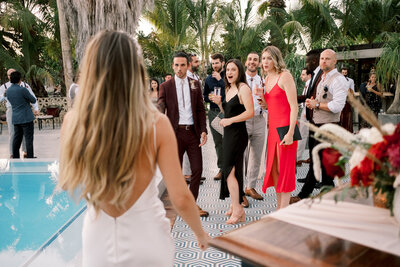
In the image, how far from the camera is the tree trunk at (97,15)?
8828 mm

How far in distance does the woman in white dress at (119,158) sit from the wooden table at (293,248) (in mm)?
292

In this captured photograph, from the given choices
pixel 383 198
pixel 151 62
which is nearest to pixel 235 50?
pixel 151 62

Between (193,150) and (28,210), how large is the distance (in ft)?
9.55

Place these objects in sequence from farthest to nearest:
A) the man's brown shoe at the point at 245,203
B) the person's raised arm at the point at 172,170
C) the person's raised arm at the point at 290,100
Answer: the man's brown shoe at the point at 245,203, the person's raised arm at the point at 290,100, the person's raised arm at the point at 172,170

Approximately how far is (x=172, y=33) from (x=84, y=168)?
1776 centimetres

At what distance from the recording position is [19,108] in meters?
7.24

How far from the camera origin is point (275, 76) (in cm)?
372

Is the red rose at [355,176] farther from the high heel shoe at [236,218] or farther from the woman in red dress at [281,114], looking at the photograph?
the high heel shoe at [236,218]

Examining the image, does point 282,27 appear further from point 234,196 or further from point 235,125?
point 234,196

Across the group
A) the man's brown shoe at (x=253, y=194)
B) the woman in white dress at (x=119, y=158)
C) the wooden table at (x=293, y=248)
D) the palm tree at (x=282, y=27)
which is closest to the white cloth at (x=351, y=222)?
the wooden table at (x=293, y=248)

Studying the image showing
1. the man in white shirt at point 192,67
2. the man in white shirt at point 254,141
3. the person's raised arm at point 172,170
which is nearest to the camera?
the person's raised arm at point 172,170

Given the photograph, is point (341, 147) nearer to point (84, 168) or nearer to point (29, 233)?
point (84, 168)

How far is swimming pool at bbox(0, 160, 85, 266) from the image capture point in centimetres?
398

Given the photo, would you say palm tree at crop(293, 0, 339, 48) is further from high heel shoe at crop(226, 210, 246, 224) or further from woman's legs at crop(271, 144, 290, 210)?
high heel shoe at crop(226, 210, 246, 224)
